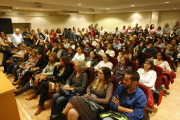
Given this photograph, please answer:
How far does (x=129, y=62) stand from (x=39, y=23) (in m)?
7.79

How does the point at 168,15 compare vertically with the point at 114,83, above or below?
above

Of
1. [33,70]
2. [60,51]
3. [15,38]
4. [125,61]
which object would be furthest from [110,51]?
[15,38]

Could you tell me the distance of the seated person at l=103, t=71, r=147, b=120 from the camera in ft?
5.20

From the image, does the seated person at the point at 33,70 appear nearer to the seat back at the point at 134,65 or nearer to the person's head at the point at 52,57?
the person's head at the point at 52,57

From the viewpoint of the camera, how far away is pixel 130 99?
5.55 feet

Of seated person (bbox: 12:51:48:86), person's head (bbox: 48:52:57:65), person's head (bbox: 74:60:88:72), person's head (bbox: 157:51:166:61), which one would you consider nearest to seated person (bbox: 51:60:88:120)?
→ person's head (bbox: 74:60:88:72)

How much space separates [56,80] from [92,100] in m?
1.14

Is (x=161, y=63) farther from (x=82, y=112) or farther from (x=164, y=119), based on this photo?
(x=82, y=112)

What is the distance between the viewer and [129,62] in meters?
2.93

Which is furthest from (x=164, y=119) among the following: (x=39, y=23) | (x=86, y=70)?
(x=39, y=23)

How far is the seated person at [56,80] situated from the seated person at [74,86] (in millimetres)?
200

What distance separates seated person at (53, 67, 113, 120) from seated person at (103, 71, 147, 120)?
6.6 inches

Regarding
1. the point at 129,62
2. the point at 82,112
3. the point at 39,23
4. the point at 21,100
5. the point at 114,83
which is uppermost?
the point at 39,23

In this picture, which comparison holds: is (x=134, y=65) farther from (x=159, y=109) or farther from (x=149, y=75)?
(x=159, y=109)
